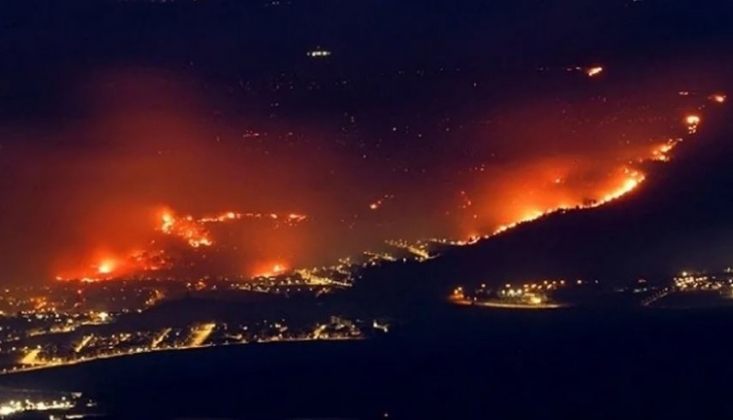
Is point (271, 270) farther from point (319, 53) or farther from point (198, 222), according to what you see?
point (319, 53)

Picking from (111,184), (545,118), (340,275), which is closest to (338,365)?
(340,275)

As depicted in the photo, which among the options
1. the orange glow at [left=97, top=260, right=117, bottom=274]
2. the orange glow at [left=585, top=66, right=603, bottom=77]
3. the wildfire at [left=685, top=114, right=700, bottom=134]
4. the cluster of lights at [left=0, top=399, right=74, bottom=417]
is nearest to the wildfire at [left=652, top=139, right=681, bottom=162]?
the wildfire at [left=685, top=114, right=700, bottom=134]

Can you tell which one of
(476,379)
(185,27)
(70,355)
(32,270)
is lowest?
(476,379)

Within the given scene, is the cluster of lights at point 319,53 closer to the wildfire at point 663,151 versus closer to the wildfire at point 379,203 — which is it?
the wildfire at point 663,151

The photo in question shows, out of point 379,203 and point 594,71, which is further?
point 594,71

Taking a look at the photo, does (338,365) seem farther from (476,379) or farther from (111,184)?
(111,184)

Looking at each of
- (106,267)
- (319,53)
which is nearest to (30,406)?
(106,267)

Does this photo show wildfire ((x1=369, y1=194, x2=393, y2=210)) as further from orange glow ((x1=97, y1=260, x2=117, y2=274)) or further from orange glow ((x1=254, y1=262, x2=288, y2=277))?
orange glow ((x1=97, y1=260, x2=117, y2=274))
